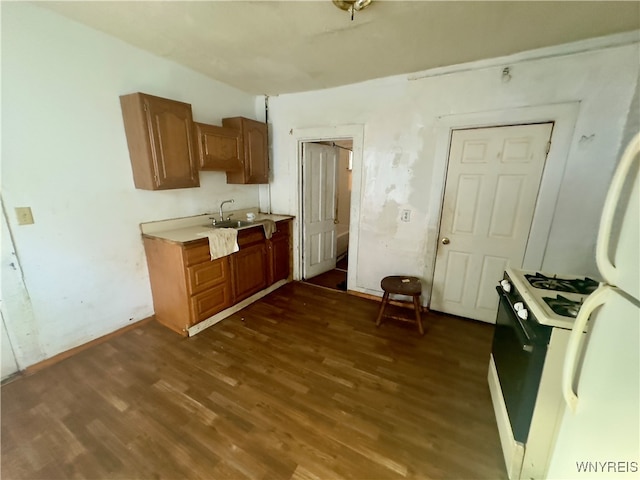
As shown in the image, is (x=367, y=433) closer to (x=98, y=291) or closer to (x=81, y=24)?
(x=98, y=291)

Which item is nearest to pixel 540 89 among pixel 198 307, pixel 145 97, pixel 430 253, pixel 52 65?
pixel 430 253

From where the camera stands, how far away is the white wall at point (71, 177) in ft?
5.82

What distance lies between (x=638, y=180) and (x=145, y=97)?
290 centimetres

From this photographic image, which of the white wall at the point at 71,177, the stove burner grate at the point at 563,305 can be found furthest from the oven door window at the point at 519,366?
the white wall at the point at 71,177

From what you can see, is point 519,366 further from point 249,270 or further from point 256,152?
point 256,152

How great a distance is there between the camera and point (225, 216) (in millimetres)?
3318

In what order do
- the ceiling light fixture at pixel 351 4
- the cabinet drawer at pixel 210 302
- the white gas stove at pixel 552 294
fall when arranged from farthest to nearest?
1. the cabinet drawer at pixel 210 302
2. the ceiling light fixture at pixel 351 4
3. the white gas stove at pixel 552 294

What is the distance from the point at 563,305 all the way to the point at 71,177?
334 cm

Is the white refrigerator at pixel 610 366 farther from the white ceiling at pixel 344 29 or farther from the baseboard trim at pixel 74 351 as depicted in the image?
the baseboard trim at pixel 74 351

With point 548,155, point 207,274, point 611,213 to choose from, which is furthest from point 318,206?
point 611,213

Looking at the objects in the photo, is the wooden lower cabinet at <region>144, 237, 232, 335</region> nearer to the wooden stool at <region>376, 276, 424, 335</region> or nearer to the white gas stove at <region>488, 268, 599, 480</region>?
the wooden stool at <region>376, 276, 424, 335</region>

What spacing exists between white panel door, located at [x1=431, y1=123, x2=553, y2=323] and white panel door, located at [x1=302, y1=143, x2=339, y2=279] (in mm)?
1729

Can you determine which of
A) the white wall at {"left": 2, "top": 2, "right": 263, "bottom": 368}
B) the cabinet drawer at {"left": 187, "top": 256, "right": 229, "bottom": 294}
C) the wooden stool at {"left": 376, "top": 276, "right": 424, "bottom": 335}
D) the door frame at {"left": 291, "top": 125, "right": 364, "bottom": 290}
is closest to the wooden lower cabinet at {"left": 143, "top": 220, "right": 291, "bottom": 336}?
the cabinet drawer at {"left": 187, "top": 256, "right": 229, "bottom": 294}

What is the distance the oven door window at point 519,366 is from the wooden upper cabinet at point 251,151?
285cm
